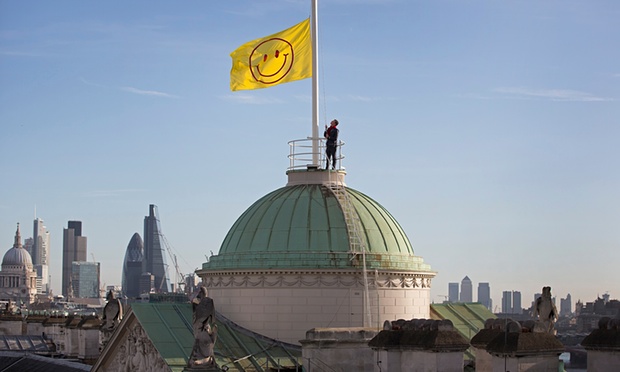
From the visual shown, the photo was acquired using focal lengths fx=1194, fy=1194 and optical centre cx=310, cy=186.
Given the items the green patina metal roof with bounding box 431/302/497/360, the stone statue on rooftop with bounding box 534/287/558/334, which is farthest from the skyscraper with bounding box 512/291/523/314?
the stone statue on rooftop with bounding box 534/287/558/334

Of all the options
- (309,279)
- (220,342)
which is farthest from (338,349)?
(220,342)

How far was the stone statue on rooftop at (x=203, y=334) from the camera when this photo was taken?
42.6 meters

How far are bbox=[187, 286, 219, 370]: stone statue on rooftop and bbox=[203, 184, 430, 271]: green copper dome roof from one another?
38.7 ft

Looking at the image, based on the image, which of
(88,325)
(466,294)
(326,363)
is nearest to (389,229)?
(326,363)

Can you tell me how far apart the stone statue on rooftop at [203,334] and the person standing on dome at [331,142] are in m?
17.9

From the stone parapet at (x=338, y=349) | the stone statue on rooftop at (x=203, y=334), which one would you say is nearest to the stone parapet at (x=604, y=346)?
the stone statue on rooftop at (x=203, y=334)

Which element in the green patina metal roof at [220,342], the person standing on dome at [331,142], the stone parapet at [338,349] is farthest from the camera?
the person standing on dome at [331,142]

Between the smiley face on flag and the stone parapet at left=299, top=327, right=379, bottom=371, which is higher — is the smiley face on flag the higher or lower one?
the higher one

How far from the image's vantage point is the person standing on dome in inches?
2325

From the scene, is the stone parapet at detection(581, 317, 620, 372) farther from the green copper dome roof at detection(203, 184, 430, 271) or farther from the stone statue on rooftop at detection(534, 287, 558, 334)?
the green copper dome roof at detection(203, 184, 430, 271)

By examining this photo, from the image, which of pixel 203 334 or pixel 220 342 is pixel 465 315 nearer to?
pixel 220 342

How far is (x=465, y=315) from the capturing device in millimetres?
64125

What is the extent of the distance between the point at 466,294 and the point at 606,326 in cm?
10841

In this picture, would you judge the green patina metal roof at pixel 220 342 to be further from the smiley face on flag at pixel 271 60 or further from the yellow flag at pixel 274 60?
the smiley face on flag at pixel 271 60
